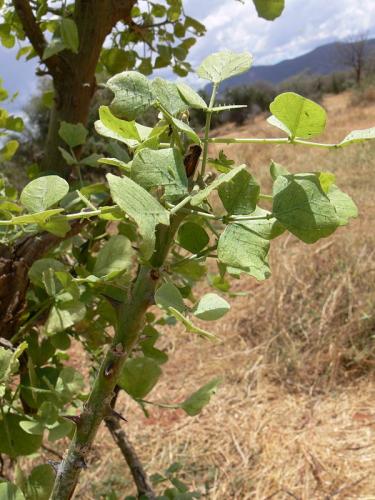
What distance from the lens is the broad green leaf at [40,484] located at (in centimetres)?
49

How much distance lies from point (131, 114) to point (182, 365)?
2.05 metres

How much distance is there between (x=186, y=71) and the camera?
1.05 m

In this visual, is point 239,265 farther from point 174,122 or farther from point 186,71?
point 186,71

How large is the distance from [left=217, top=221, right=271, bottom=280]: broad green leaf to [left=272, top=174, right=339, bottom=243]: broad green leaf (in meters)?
0.02

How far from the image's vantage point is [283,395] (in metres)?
1.85

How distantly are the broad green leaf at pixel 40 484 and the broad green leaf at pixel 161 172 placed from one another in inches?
14.3

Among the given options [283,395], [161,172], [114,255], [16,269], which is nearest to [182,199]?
[161,172]

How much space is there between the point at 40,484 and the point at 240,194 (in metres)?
Result: 0.38

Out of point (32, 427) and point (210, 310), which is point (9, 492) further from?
point (210, 310)

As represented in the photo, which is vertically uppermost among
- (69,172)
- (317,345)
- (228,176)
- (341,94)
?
(228,176)

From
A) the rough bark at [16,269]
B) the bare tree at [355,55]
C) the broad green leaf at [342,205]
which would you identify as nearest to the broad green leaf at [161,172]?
the broad green leaf at [342,205]

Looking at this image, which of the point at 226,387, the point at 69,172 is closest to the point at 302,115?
the point at 69,172

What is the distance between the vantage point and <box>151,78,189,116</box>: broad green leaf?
28cm

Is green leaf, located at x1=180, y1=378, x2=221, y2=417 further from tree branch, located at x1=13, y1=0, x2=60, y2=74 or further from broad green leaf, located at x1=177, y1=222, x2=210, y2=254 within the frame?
tree branch, located at x1=13, y1=0, x2=60, y2=74
